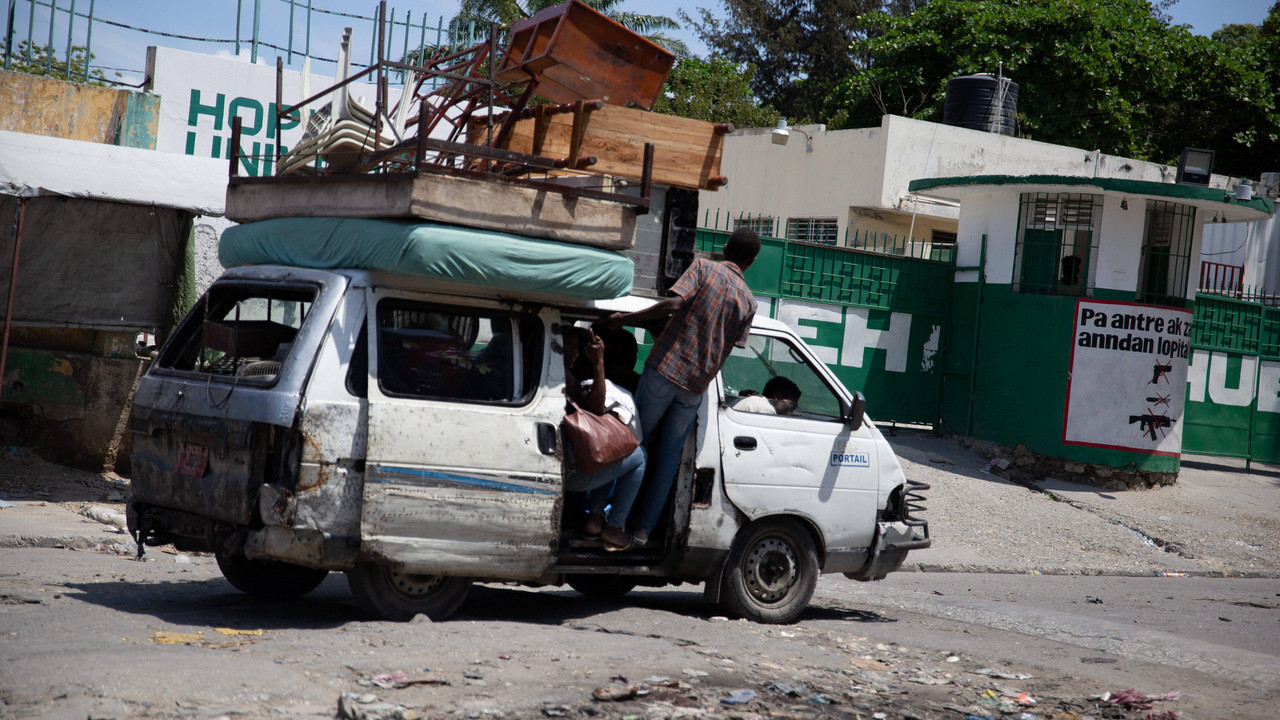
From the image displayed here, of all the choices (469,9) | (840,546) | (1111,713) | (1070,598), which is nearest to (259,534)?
(840,546)

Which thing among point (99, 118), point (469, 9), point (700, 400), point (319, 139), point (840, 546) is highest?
point (469, 9)

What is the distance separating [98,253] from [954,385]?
10493 millimetres

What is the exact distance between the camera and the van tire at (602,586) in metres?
6.93

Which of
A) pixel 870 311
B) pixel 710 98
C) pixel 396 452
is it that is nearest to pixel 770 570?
pixel 396 452

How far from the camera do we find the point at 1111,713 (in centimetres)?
509

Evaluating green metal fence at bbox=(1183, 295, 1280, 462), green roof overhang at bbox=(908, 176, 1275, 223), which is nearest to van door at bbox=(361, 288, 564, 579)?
green roof overhang at bbox=(908, 176, 1275, 223)

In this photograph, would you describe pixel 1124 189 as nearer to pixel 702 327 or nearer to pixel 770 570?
pixel 770 570

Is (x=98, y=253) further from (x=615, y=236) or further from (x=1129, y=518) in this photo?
(x=1129, y=518)

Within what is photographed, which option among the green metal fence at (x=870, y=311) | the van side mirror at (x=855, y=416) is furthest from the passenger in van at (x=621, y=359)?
the green metal fence at (x=870, y=311)

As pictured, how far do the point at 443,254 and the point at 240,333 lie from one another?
1.10 metres

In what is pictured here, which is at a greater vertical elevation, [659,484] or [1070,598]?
[659,484]

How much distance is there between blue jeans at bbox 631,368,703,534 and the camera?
19.3 feet

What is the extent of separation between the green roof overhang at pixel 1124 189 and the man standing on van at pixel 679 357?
9.20 meters

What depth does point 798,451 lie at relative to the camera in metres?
6.41
